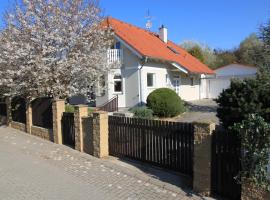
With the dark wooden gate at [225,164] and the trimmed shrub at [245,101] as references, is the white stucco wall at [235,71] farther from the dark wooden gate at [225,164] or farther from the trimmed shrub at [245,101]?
the dark wooden gate at [225,164]

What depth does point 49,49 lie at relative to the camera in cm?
1358

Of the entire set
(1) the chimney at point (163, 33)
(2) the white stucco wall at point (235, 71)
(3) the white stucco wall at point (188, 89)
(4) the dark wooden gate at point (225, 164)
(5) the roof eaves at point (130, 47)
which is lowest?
(4) the dark wooden gate at point (225, 164)

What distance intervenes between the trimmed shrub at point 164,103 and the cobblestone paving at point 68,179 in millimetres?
8762

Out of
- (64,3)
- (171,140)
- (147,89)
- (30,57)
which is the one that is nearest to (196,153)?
(171,140)

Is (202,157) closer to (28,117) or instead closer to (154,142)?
(154,142)

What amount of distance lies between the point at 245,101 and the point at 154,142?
2584 mm

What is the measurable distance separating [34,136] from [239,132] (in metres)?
9.26

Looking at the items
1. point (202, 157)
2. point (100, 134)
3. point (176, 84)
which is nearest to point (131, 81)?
point (176, 84)

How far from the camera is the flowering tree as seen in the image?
13.6m

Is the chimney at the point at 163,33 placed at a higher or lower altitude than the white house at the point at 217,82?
higher

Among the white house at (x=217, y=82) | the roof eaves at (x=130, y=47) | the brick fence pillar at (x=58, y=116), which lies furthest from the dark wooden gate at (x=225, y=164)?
the white house at (x=217, y=82)

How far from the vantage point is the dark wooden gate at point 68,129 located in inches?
426

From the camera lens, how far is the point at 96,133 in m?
9.34

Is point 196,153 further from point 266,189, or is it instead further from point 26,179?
point 26,179
